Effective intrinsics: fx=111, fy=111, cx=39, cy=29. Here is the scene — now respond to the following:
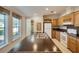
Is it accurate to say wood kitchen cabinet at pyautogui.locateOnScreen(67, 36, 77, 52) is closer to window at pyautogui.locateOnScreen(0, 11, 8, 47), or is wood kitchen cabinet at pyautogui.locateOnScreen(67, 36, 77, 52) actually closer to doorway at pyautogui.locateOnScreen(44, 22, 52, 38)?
window at pyautogui.locateOnScreen(0, 11, 8, 47)

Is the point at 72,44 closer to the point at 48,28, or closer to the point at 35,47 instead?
the point at 35,47

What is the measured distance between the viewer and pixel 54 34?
941 centimetres

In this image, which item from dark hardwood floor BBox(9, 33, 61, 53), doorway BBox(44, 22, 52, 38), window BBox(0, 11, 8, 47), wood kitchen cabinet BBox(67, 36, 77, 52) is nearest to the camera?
dark hardwood floor BBox(9, 33, 61, 53)

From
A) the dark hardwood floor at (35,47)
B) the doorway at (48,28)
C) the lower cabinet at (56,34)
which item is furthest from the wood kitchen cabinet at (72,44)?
the doorway at (48,28)

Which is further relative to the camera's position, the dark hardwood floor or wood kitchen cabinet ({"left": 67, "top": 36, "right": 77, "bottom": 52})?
wood kitchen cabinet ({"left": 67, "top": 36, "right": 77, "bottom": 52})

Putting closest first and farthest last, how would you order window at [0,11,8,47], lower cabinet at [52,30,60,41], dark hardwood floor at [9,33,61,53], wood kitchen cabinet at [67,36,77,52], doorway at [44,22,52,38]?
1. dark hardwood floor at [9,33,61,53]
2. window at [0,11,8,47]
3. wood kitchen cabinet at [67,36,77,52]
4. lower cabinet at [52,30,60,41]
5. doorway at [44,22,52,38]

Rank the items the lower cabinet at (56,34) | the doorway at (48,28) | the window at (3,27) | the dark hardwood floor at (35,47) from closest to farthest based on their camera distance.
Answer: the dark hardwood floor at (35,47)
the window at (3,27)
the lower cabinet at (56,34)
the doorway at (48,28)

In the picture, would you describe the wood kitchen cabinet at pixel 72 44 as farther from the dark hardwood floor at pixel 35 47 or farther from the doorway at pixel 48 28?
the doorway at pixel 48 28

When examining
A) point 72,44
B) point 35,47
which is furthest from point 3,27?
point 72,44

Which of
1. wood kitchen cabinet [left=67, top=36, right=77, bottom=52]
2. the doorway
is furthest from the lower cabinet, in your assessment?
wood kitchen cabinet [left=67, top=36, right=77, bottom=52]

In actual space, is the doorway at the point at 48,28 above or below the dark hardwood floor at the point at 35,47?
above
